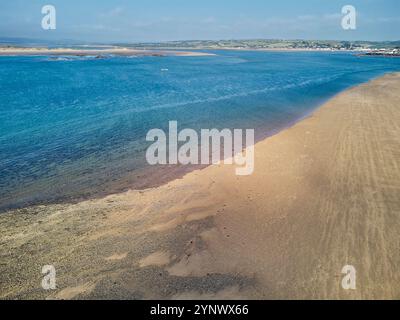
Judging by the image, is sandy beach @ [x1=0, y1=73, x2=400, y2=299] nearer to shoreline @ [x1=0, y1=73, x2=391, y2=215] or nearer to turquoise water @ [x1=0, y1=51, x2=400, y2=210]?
shoreline @ [x1=0, y1=73, x2=391, y2=215]

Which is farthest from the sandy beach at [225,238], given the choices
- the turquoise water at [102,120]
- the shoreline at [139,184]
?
the turquoise water at [102,120]

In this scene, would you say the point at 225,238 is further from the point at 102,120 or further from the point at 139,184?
the point at 102,120

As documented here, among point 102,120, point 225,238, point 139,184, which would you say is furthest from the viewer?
point 102,120

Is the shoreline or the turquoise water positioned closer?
the shoreline

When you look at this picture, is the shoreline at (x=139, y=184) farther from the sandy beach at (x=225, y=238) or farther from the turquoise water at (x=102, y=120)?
the sandy beach at (x=225, y=238)

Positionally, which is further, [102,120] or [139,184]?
[102,120]

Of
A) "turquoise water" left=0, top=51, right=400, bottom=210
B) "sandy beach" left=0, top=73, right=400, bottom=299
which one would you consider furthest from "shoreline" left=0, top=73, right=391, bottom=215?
"sandy beach" left=0, top=73, right=400, bottom=299

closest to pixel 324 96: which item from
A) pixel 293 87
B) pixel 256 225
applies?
pixel 293 87

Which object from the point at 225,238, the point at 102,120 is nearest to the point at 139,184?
the point at 225,238

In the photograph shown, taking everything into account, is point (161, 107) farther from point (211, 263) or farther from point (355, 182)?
point (211, 263)
